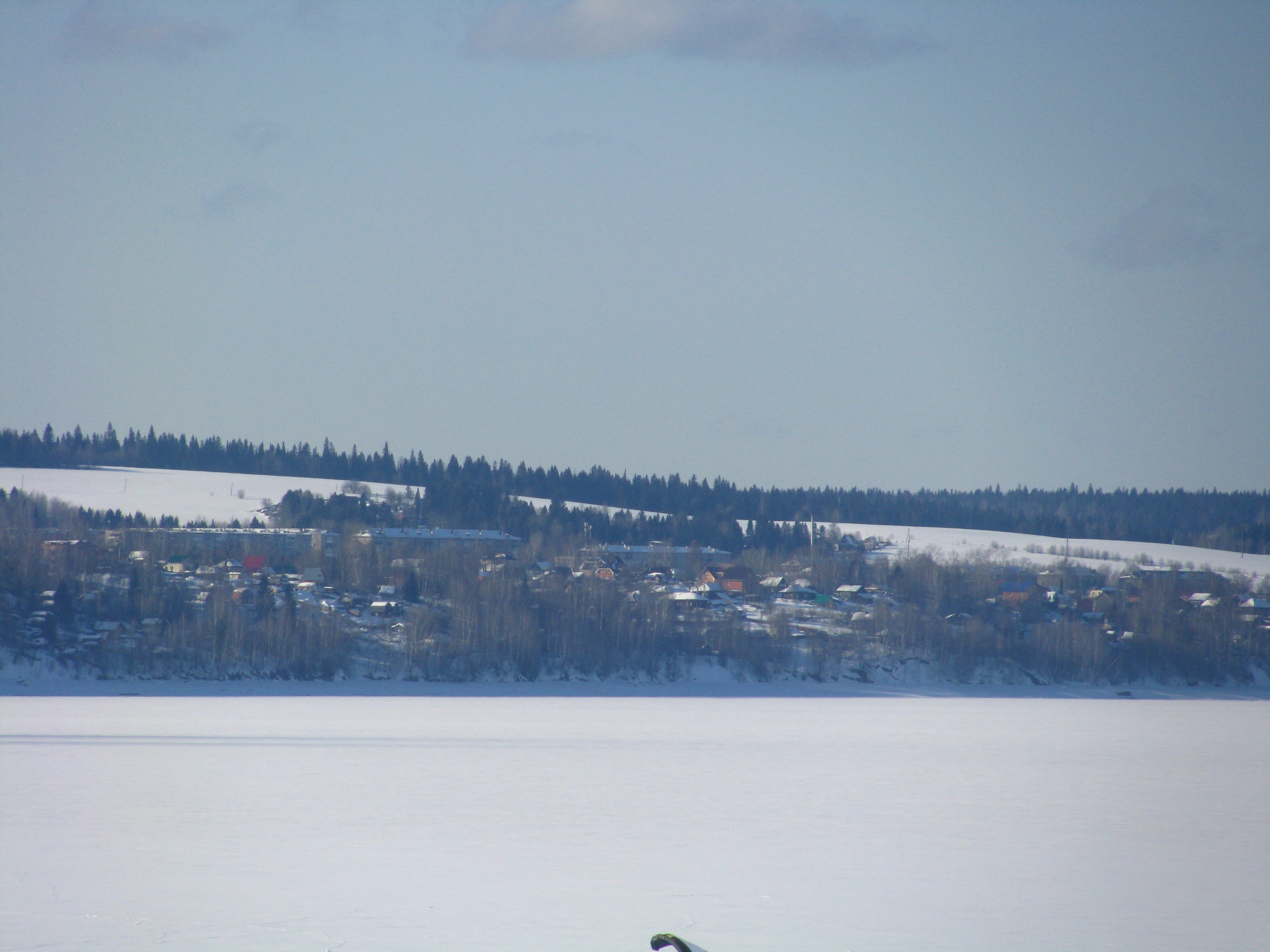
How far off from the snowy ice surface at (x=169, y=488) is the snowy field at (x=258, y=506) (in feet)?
0.35

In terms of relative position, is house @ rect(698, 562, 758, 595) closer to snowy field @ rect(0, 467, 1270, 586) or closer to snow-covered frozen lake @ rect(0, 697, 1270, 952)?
snowy field @ rect(0, 467, 1270, 586)

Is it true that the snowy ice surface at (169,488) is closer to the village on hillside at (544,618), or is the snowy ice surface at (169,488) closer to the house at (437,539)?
the house at (437,539)

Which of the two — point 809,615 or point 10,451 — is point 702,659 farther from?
point 10,451

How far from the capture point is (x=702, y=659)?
178 feet

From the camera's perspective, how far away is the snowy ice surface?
91750 mm

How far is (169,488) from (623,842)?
3762 inches

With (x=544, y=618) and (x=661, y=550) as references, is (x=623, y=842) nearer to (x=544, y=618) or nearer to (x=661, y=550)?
(x=544, y=618)

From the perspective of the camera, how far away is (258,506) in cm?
9544

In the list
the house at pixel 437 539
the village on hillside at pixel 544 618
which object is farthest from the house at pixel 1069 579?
the house at pixel 437 539

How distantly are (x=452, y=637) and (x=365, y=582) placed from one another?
42.5 feet

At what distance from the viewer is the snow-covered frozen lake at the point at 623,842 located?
985 cm

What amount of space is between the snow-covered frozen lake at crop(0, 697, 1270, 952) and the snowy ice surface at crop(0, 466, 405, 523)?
6779cm

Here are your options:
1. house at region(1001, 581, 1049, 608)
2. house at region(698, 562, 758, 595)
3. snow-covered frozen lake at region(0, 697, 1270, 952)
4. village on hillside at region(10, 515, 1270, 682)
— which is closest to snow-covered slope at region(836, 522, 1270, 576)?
village on hillside at region(10, 515, 1270, 682)

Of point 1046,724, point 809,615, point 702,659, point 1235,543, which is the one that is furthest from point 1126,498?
point 1046,724
